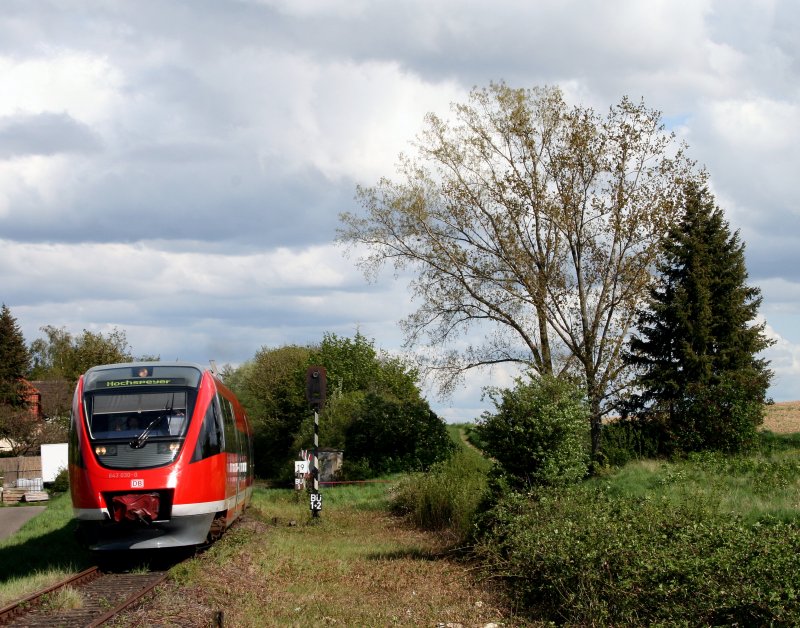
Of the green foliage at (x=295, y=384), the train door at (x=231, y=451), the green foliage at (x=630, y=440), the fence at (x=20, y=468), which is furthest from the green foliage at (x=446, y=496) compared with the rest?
the fence at (x=20, y=468)

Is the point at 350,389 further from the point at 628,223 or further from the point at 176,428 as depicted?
the point at 176,428

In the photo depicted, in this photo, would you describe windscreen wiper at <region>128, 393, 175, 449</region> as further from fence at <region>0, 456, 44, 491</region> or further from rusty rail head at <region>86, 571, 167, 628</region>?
fence at <region>0, 456, 44, 491</region>

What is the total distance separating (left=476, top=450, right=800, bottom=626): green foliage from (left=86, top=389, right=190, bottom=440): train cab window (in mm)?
5151

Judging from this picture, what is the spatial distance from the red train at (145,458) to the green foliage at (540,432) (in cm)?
460

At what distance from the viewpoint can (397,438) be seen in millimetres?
40438

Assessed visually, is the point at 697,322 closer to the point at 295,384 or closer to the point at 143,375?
the point at 143,375

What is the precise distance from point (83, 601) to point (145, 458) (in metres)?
2.74

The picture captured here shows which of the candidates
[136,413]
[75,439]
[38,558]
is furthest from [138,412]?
[38,558]

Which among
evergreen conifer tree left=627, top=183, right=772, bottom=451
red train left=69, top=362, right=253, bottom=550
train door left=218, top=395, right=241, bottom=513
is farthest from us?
evergreen conifer tree left=627, top=183, right=772, bottom=451

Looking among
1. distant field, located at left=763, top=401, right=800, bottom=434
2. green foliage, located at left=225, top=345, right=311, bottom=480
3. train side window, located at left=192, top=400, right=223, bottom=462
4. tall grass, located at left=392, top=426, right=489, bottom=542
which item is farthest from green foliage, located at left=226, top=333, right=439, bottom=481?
train side window, located at left=192, top=400, right=223, bottom=462

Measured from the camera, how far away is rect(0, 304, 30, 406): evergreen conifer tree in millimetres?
73000

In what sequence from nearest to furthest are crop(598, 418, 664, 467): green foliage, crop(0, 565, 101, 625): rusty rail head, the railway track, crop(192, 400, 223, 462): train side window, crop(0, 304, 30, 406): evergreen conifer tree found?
1. the railway track
2. crop(0, 565, 101, 625): rusty rail head
3. crop(192, 400, 223, 462): train side window
4. crop(598, 418, 664, 467): green foliage
5. crop(0, 304, 30, 406): evergreen conifer tree

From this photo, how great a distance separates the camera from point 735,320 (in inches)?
1371

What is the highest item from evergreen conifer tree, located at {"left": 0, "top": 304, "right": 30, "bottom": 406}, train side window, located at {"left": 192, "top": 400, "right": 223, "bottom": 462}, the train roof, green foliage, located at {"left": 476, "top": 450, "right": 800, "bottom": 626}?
evergreen conifer tree, located at {"left": 0, "top": 304, "right": 30, "bottom": 406}
